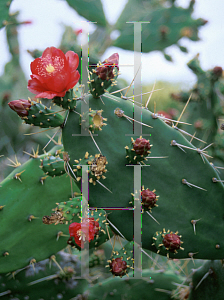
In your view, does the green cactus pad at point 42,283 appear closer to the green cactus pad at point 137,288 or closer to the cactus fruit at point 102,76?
the green cactus pad at point 137,288

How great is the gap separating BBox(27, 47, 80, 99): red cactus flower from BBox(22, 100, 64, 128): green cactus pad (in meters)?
0.04

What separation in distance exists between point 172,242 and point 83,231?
26 cm

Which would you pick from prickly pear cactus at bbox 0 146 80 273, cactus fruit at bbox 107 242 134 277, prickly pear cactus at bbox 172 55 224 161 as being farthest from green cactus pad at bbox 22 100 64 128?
prickly pear cactus at bbox 172 55 224 161

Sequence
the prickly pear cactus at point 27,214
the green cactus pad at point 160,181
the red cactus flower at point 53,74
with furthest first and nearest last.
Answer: the prickly pear cactus at point 27,214
the green cactus pad at point 160,181
the red cactus flower at point 53,74

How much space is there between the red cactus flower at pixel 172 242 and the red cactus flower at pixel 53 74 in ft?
1.62

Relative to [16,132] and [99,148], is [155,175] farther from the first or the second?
[16,132]

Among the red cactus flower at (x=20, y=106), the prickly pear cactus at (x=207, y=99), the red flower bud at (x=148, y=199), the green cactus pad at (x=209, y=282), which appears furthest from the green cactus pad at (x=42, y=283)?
the prickly pear cactus at (x=207, y=99)

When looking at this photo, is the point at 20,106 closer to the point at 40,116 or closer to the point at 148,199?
the point at 40,116

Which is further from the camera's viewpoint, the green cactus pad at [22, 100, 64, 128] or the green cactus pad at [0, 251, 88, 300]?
the green cactus pad at [0, 251, 88, 300]

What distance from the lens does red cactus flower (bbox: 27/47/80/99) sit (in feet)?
2.14

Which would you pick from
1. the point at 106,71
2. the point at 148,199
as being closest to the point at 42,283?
the point at 148,199

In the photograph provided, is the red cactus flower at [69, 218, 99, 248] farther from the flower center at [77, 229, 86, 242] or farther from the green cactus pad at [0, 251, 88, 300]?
the green cactus pad at [0, 251, 88, 300]

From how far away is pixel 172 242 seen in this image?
749 mm

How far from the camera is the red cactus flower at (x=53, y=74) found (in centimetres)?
65
